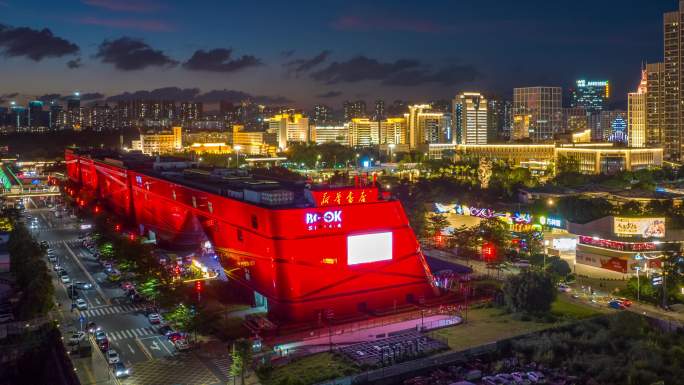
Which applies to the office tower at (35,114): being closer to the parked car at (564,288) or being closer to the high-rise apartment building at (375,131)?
the high-rise apartment building at (375,131)

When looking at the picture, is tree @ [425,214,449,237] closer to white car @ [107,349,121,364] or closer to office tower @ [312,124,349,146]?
white car @ [107,349,121,364]

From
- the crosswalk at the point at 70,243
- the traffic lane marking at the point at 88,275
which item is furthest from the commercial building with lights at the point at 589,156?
the traffic lane marking at the point at 88,275

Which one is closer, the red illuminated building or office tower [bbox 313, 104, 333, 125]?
the red illuminated building

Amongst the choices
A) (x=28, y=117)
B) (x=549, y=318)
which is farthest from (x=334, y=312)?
(x=28, y=117)

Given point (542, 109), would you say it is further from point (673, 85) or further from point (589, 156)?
point (589, 156)

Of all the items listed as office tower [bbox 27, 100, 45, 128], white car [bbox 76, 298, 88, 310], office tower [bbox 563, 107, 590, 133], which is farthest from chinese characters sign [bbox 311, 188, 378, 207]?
office tower [bbox 27, 100, 45, 128]

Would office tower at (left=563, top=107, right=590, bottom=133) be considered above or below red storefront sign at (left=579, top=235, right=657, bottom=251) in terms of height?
above
